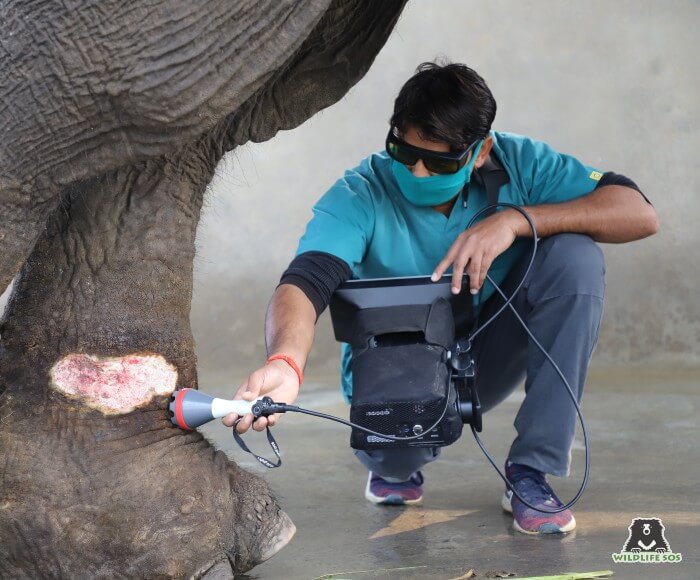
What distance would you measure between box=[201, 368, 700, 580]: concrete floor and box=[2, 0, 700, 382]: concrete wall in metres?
Result: 1.64

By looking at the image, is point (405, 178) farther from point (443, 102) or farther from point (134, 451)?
point (134, 451)

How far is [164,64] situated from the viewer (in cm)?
152

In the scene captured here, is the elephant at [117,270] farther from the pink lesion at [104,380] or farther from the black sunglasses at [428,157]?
the black sunglasses at [428,157]

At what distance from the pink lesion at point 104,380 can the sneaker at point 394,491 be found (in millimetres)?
841

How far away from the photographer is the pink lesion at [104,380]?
5.78ft

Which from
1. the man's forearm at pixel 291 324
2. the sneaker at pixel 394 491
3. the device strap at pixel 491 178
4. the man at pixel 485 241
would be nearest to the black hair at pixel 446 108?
the man at pixel 485 241

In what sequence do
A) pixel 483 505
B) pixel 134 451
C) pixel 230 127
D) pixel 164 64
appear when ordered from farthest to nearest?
pixel 483 505 < pixel 230 127 < pixel 134 451 < pixel 164 64

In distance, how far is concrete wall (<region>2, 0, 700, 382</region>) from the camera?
17.0 feet

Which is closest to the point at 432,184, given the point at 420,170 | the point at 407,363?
the point at 420,170

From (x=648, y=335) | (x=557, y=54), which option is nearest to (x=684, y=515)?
(x=648, y=335)

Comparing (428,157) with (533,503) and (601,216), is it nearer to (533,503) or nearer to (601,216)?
(601,216)

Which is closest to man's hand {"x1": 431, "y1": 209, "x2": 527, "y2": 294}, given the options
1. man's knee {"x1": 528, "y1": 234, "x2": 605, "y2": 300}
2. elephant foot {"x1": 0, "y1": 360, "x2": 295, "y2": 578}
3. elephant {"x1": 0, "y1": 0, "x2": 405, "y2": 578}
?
man's knee {"x1": 528, "y1": 234, "x2": 605, "y2": 300}

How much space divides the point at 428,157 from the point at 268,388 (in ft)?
2.16

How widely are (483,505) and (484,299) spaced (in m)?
0.42
